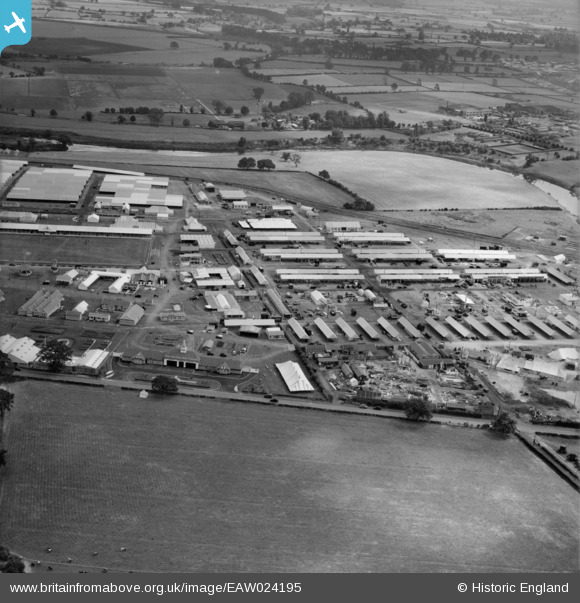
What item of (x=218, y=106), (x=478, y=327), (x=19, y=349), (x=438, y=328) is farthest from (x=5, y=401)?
(x=218, y=106)

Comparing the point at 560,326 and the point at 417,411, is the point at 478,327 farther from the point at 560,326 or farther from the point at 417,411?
the point at 417,411

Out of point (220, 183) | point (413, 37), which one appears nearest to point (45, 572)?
point (220, 183)

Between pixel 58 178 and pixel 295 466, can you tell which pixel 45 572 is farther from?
pixel 58 178

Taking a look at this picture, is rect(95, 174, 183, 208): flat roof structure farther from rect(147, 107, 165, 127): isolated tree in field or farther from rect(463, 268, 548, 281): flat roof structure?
rect(463, 268, 548, 281): flat roof structure

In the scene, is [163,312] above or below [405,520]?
above

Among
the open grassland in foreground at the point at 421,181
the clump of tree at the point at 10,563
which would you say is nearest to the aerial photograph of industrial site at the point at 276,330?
the clump of tree at the point at 10,563

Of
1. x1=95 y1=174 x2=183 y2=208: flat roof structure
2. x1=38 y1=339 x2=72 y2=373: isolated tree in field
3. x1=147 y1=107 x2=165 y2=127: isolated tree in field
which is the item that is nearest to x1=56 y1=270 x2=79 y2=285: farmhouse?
x1=38 y1=339 x2=72 y2=373: isolated tree in field
